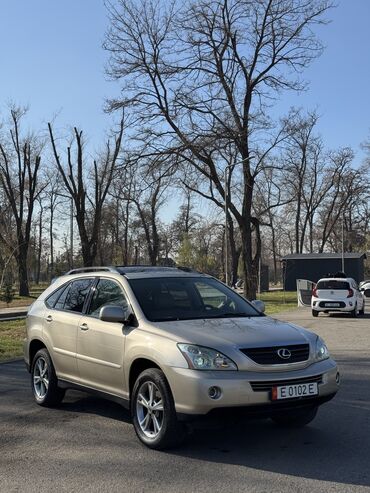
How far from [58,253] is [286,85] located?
6485 centimetres

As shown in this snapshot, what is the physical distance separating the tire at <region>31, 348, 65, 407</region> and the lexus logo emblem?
10.0 feet

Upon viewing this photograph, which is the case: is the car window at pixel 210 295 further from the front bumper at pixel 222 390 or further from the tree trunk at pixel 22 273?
the tree trunk at pixel 22 273

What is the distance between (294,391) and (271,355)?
0.37m

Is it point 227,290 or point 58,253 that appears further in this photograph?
point 58,253

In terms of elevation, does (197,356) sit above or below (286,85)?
below

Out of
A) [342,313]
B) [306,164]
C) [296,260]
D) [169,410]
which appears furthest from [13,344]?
[306,164]

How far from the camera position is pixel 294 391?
17.0 ft

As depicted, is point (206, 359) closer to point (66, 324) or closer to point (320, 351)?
point (320, 351)

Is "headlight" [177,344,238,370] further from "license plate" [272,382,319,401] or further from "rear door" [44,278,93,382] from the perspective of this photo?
"rear door" [44,278,93,382]

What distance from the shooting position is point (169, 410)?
17.0 feet

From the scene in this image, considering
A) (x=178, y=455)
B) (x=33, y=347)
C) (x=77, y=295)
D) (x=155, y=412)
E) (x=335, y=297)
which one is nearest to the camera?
(x=178, y=455)

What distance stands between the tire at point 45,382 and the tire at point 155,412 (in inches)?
72.5

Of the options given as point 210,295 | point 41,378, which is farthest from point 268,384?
point 41,378

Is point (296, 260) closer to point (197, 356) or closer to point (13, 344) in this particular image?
point (13, 344)
